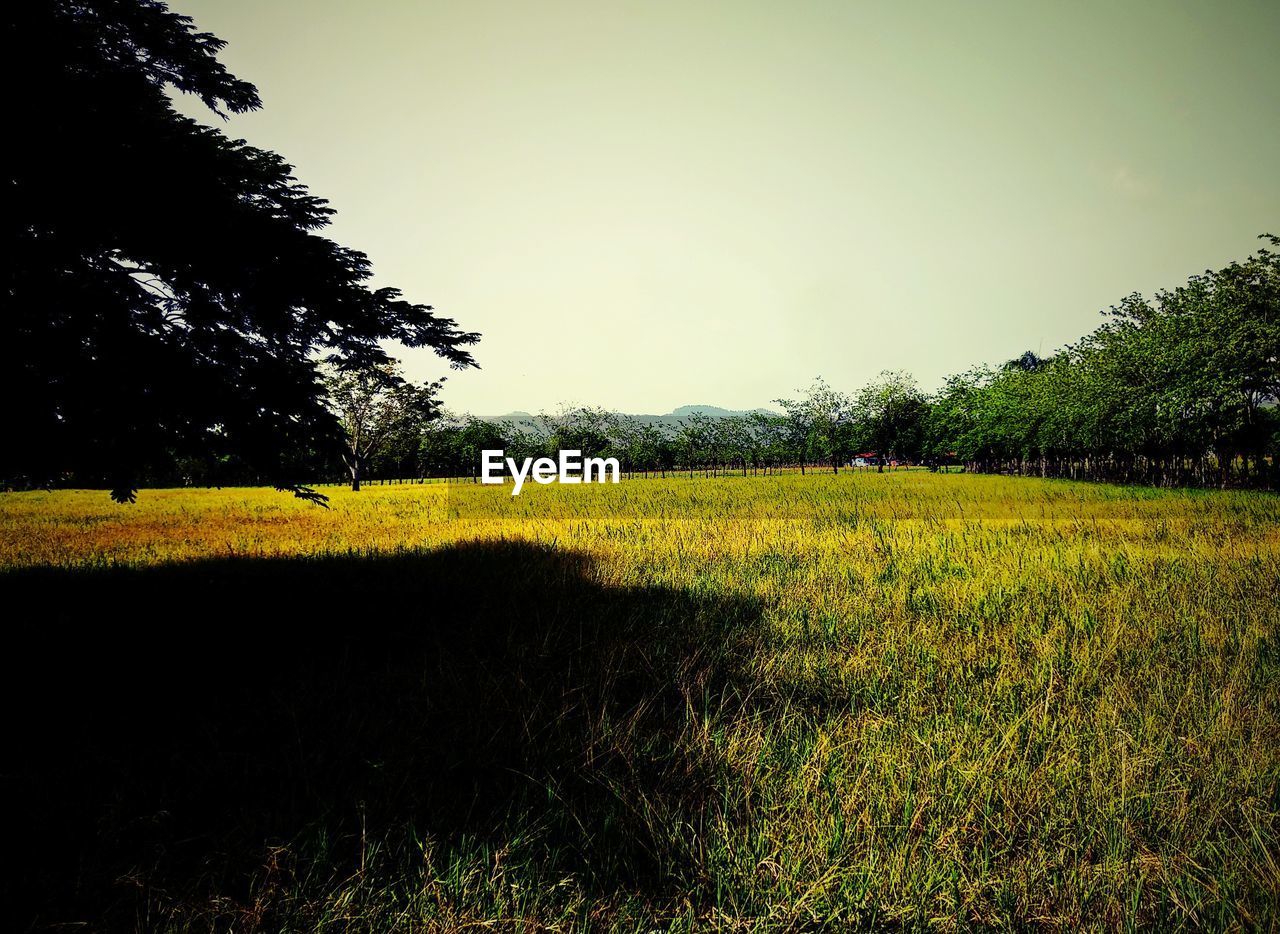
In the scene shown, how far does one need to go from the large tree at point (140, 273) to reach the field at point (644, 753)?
61.1 inches

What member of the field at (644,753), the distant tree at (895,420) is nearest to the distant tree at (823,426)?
the distant tree at (895,420)

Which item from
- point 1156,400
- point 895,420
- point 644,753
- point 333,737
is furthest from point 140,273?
point 895,420

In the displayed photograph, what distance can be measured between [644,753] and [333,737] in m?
1.60

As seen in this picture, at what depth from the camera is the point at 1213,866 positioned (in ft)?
6.35

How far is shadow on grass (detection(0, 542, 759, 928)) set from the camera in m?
1.85

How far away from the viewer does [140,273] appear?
4863 mm

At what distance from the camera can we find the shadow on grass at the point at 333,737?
1.85 m

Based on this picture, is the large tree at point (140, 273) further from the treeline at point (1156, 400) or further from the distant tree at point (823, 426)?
the distant tree at point (823, 426)

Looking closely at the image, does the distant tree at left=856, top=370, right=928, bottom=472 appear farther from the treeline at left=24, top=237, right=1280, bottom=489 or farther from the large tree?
the large tree

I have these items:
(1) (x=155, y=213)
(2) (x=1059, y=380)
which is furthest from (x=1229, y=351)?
(1) (x=155, y=213)

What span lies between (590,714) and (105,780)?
2176 millimetres

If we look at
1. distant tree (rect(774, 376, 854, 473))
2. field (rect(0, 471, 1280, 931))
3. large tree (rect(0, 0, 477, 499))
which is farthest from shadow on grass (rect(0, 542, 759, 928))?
distant tree (rect(774, 376, 854, 473))

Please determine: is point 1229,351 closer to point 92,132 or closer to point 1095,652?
point 1095,652

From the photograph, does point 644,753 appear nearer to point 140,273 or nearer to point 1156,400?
point 140,273
